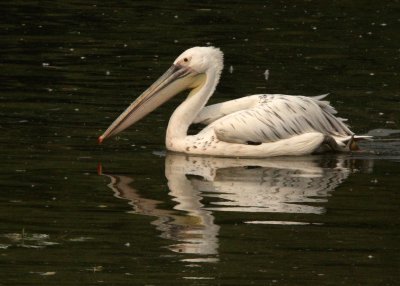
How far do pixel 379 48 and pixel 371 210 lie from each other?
7.04m

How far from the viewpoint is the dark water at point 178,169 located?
7660mm

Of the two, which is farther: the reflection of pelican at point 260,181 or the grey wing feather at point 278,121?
the grey wing feather at point 278,121

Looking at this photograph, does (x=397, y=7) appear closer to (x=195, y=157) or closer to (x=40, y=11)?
(x=40, y=11)

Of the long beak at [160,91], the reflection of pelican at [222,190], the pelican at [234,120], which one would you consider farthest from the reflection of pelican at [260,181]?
the long beak at [160,91]

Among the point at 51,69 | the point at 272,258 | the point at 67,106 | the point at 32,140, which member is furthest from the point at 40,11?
the point at 272,258

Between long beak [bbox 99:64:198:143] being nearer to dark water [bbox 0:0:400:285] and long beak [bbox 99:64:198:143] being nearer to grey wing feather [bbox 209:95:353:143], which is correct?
dark water [bbox 0:0:400:285]

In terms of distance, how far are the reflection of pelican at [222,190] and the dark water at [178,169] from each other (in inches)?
0.7

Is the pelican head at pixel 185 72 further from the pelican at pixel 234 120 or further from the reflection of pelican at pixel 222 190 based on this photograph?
the reflection of pelican at pixel 222 190

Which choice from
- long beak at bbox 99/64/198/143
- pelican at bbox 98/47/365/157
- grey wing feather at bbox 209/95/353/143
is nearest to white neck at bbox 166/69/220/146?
pelican at bbox 98/47/365/157

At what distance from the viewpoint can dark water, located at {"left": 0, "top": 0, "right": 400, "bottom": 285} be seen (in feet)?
25.1

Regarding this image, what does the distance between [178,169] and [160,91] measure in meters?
1.22

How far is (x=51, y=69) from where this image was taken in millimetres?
14172

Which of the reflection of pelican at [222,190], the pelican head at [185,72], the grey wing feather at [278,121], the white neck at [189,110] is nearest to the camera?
the reflection of pelican at [222,190]

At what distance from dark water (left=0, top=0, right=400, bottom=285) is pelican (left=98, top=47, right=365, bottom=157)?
0.45ft
